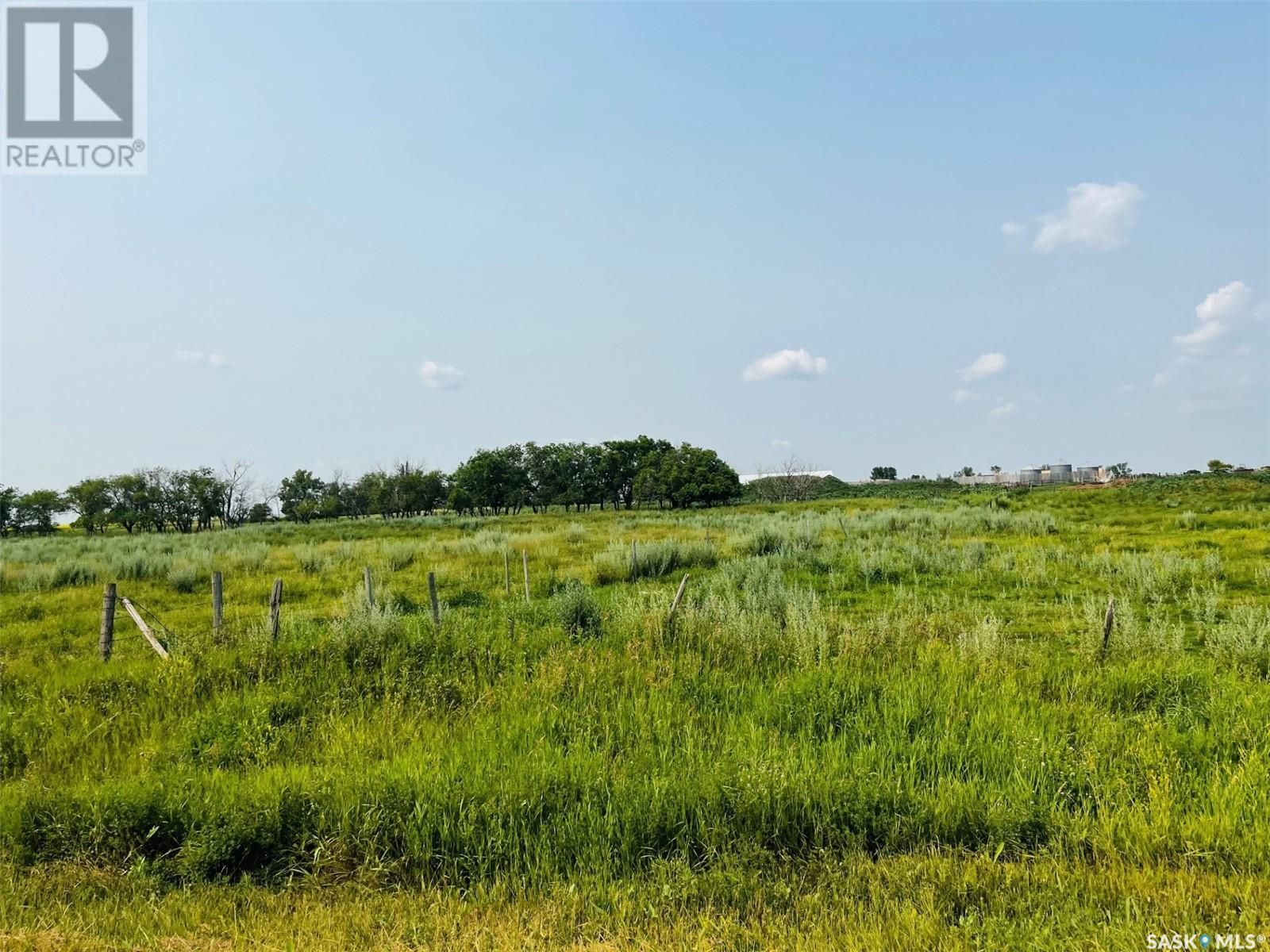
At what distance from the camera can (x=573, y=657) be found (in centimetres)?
852

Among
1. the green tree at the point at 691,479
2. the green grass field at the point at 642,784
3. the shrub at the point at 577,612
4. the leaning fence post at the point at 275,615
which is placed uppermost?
the green tree at the point at 691,479

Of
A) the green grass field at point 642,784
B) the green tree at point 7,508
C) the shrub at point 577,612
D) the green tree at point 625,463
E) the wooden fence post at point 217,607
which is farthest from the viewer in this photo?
the green tree at point 625,463

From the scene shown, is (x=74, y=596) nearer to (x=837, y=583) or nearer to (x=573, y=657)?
(x=573, y=657)

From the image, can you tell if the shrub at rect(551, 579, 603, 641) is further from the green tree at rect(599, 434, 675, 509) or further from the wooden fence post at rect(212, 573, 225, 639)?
the green tree at rect(599, 434, 675, 509)

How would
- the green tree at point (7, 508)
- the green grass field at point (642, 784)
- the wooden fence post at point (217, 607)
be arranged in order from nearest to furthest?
the green grass field at point (642, 784)
the wooden fence post at point (217, 607)
the green tree at point (7, 508)

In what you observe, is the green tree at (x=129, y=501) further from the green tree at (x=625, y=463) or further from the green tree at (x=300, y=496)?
the green tree at (x=625, y=463)

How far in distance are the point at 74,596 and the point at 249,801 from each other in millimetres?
17147

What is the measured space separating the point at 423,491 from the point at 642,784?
108 meters

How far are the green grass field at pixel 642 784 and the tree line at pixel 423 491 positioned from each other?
84.0m

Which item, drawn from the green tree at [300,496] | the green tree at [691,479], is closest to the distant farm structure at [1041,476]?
the green tree at [691,479]

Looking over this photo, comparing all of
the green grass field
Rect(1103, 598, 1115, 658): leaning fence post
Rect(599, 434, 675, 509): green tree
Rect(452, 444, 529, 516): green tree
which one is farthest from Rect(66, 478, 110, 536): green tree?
Rect(1103, 598, 1115, 658): leaning fence post

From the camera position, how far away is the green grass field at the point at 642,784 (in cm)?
403

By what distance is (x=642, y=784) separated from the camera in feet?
17.1

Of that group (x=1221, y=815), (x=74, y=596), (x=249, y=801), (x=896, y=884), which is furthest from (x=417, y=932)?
(x=74, y=596)
